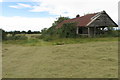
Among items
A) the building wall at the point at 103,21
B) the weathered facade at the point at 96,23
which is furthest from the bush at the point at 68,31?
the building wall at the point at 103,21

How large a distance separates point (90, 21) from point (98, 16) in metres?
1.85

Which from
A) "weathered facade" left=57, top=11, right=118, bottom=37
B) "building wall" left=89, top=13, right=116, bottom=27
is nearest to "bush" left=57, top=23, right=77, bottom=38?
"weathered facade" left=57, top=11, right=118, bottom=37

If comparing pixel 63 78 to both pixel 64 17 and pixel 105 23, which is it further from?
pixel 64 17

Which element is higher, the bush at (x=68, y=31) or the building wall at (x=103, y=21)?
the building wall at (x=103, y=21)

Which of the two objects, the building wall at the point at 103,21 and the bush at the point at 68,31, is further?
the building wall at the point at 103,21

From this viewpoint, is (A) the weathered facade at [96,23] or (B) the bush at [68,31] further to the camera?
(A) the weathered facade at [96,23]

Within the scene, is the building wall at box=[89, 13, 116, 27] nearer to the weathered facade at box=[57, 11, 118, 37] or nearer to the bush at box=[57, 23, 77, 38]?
the weathered facade at box=[57, 11, 118, 37]

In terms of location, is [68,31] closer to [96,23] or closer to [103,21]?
[96,23]

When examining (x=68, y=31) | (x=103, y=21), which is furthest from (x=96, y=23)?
(x=68, y=31)

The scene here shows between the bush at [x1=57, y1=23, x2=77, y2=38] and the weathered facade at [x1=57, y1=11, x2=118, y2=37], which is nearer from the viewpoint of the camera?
the bush at [x1=57, y1=23, x2=77, y2=38]

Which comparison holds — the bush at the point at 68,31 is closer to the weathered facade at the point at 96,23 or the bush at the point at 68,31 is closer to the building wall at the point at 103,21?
the weathered facade at the point at 96,23

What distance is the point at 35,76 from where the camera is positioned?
5.39 m

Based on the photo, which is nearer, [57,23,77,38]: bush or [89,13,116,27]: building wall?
[57,23,77,38]: bush

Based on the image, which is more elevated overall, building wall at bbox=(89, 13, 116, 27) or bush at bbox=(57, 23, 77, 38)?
building wall at bbox=(89, 13, 116, 27)
